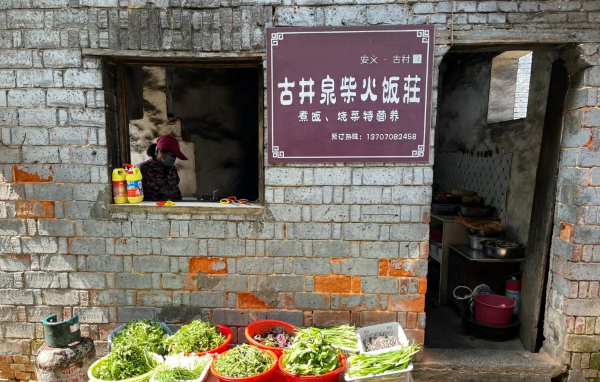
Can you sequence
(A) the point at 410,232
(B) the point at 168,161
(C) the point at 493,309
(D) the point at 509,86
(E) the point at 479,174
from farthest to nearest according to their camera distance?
1. (E) the point at 479,174
2. (D) the point at 509,86
3. (B) the point at 168,161
4. (C) the point at 493,309
5. (A) the point at 410,232

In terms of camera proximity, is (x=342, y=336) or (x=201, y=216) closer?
(x=342, y=336)

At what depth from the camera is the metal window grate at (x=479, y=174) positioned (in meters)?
5.51

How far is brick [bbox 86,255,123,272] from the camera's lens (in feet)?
12.6

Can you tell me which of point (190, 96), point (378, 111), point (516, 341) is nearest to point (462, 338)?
point (516, 341)

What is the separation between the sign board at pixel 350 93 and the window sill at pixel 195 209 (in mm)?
612

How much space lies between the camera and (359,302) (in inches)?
149

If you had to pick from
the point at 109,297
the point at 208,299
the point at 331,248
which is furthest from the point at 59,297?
the point at 331,248

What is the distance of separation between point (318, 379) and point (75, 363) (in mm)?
2248

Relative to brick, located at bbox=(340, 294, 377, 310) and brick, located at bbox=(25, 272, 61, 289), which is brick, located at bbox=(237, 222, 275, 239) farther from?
brick, located at bbox=(25, 272, 61, 289)

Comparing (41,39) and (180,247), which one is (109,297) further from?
(41,39)

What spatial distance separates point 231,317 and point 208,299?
1.03 ft

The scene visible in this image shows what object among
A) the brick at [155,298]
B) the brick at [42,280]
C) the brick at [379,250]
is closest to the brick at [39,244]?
the brick at [42,280]

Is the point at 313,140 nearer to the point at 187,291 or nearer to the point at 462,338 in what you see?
the point at 187,291


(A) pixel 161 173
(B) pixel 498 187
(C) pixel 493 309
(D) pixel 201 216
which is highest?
(A) pixel 161 173
